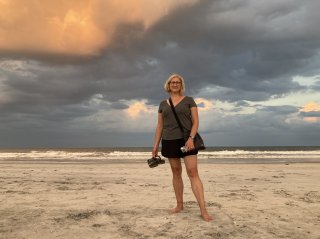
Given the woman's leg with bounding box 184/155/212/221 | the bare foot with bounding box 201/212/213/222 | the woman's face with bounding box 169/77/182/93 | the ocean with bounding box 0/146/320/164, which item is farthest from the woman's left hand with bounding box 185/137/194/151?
the ocean with bounding box 0/146/320/164

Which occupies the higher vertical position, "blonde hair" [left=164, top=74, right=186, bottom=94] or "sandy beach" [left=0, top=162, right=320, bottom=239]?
"blonde hair" [left=164, top=74, right=186, bottom=94]

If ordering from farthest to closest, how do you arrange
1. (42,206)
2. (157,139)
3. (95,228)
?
(42,206) < (157,139) < (95,228)

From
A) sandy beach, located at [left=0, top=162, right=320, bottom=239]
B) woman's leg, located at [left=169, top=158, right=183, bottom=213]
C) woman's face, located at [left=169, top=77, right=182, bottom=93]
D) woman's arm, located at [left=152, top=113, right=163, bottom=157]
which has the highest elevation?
woman's face, located at [left=169, top=77, right=182, bottom=93]

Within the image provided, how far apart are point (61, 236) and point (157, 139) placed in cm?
207

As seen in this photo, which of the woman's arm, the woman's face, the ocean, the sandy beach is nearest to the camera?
the sandy beach

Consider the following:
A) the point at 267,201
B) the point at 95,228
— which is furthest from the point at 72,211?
the point at 267,201

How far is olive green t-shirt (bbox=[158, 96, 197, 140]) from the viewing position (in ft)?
17.5

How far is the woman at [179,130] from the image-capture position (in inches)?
207

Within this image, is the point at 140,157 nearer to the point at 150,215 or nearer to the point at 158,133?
the point at 150,215

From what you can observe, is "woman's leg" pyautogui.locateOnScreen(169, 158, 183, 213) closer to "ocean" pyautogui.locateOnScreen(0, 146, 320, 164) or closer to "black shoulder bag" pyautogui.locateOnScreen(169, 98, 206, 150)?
"black shoulder bag" pyautogui.locateOnScreen(169, 98, 206, 150)

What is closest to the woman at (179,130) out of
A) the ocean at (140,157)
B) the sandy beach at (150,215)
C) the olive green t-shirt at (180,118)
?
the olive green t-shirt at (180,118)

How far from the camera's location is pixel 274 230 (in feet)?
16.2

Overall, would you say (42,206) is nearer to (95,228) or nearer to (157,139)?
(95,228)

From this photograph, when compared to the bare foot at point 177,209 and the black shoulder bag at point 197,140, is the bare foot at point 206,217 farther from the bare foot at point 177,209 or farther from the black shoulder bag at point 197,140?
the black shoulder bag at point 197,140
